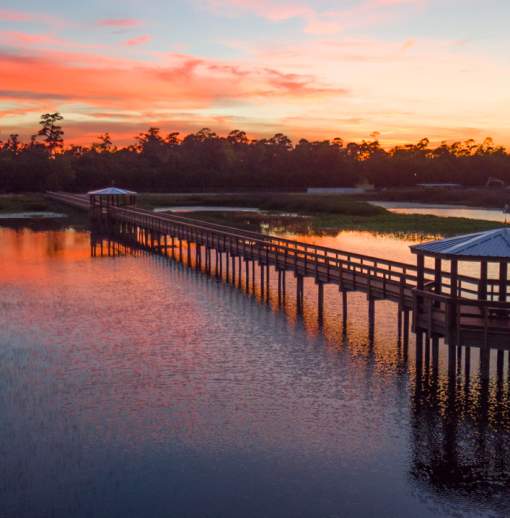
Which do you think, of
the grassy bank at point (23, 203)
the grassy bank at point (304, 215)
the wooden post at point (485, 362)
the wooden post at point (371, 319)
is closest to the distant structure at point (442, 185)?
the grassy bank at point (304, 215)

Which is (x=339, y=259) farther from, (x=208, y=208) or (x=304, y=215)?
(x=208, y=208)

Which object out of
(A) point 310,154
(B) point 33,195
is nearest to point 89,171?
(B) point 33,195

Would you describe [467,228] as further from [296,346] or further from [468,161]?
[468,161]

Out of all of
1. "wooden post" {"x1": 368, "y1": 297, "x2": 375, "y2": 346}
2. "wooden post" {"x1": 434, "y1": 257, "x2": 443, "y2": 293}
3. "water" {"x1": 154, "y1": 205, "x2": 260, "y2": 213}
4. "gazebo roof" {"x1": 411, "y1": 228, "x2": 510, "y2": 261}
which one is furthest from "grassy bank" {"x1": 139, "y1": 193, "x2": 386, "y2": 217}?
"gazebo roof" {"x1": 411, "y1": 228, "x2": 510, "y2": 261}

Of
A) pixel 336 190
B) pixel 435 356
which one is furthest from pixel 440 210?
pixel 435 356

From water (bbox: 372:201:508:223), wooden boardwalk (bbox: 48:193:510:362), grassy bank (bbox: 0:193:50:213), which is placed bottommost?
wooden boardwalk (bbox: 48:193:510:362)

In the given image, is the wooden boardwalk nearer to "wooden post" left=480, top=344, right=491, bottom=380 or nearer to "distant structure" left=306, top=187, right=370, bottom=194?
"wooden post" left=480, top=344, right=491, bottom=380

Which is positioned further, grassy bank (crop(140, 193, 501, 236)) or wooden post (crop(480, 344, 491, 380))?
grassy bank (crop(140, 193, 501, 236))
